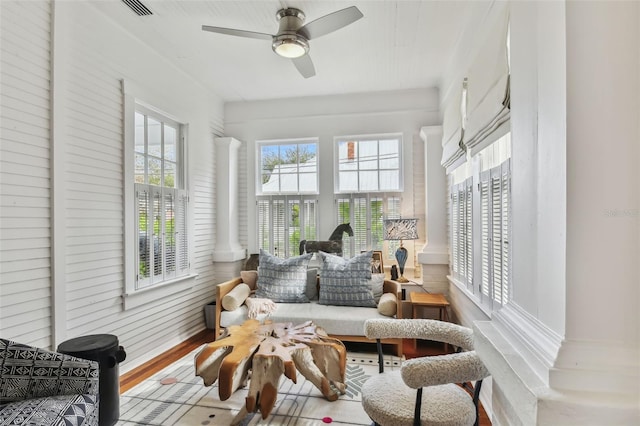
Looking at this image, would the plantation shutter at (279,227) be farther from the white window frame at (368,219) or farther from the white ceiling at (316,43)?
the white ceiling at (316,43)

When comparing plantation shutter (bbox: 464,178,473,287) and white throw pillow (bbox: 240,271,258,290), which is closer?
plantation shutter (bbox: 464,178,473,287)

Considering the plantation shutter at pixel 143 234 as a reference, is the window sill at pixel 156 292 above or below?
below

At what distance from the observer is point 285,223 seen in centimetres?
449

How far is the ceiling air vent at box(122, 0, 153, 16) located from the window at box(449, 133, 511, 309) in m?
2.76

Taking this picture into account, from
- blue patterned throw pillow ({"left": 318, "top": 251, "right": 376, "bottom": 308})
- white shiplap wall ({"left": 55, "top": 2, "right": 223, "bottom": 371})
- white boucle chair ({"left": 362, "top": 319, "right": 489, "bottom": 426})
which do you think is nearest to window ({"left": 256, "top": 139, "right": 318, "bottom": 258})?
blue patterned throw pillow ({"left": 318, "top": 251, "right": 376, "bottom": 308})

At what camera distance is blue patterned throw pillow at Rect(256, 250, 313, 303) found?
363cm

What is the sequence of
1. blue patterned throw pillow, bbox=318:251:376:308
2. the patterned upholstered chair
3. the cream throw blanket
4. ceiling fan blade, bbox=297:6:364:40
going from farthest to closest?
blue patterned throw pillow, bbox=318:251:376:308
the cream throw blanket
ceiling fan blade, bbox=297:6:364:40
the patterned upholstered chair

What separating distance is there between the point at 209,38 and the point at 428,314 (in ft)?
11.6

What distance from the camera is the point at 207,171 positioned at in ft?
13.9

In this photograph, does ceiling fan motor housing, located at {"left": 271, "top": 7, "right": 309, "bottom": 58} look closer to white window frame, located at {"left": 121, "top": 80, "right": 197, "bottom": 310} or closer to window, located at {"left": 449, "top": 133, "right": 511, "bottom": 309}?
white window frame, located at {"left": 121, "top": 80, "right": 197, "bottom": 310}

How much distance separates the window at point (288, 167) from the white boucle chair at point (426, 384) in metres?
2.83

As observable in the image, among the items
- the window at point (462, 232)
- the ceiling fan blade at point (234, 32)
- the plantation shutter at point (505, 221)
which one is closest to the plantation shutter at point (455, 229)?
the window at point (462, 232)

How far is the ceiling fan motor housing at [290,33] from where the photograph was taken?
8.11ft

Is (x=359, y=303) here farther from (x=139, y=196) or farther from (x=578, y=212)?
(x=578, y=212)
